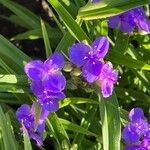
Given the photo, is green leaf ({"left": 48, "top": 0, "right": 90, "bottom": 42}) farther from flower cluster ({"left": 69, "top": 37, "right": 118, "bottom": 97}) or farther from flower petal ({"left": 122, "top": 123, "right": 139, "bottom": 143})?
flower petal ({"left": 122, "top": 123, "right": 139, "bottom": 143})

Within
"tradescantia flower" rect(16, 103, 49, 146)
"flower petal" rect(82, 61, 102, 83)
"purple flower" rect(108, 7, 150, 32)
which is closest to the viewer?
"flower petal" rect(82, 61, 102, 83)

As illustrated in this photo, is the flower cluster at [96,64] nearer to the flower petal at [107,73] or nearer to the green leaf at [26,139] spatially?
the flower petal at [107,73]

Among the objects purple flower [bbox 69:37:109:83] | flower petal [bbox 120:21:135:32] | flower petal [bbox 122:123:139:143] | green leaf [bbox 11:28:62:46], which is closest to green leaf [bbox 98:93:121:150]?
flower petal [bbox 122:123:139:143]

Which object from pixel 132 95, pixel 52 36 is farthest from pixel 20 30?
pixel 132 95

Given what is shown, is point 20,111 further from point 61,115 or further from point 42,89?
point 61,115

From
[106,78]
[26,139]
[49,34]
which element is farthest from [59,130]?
[49,34]

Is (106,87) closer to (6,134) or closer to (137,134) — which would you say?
(137,134)
